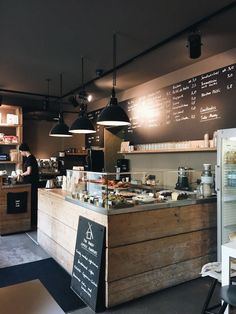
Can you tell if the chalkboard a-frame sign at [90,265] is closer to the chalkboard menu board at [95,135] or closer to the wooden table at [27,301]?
the wooden table at [27,301]

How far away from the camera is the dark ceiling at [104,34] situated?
2582 millimetres

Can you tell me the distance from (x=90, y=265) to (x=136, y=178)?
119 centimetres

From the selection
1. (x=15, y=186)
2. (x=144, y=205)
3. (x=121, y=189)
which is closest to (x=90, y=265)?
(x=144, y=205)

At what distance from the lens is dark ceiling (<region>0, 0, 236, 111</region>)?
8.47ft

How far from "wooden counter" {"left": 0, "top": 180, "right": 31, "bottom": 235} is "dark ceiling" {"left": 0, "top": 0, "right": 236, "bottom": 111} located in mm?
2063

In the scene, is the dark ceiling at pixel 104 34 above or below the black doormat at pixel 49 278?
above

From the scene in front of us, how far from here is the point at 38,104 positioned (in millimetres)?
6883

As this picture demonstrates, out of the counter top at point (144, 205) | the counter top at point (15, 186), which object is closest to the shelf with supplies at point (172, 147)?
the counter top at point (144, 205)

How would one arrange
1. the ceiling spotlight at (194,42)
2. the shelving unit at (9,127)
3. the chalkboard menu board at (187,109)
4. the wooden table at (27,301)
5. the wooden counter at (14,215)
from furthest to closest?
the shelving unit at (9,127) < the wooden counter at (14,215) < the chalkboard menu board at (187,109) < the ceiling spotlight at (194,42) < the wooden table at (27,301)

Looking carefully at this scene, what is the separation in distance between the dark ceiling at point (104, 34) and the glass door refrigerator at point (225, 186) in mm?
1206

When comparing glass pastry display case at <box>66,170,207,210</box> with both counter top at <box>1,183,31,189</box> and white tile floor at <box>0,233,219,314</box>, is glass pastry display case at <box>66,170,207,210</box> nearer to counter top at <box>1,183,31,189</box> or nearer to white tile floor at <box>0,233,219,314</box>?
white tile floor at <box>0,233,219,314</box>

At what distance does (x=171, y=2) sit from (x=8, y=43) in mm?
2060

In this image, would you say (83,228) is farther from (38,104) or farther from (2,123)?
(38,104)

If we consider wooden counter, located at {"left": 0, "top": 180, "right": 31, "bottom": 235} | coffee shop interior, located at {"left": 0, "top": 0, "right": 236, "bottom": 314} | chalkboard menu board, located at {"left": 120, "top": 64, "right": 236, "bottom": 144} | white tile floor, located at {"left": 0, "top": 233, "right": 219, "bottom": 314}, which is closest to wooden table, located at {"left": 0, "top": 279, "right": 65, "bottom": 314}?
coffee shop interior, located at {"left": 0, "top": 0, "right": 236, "bottom": 314}
